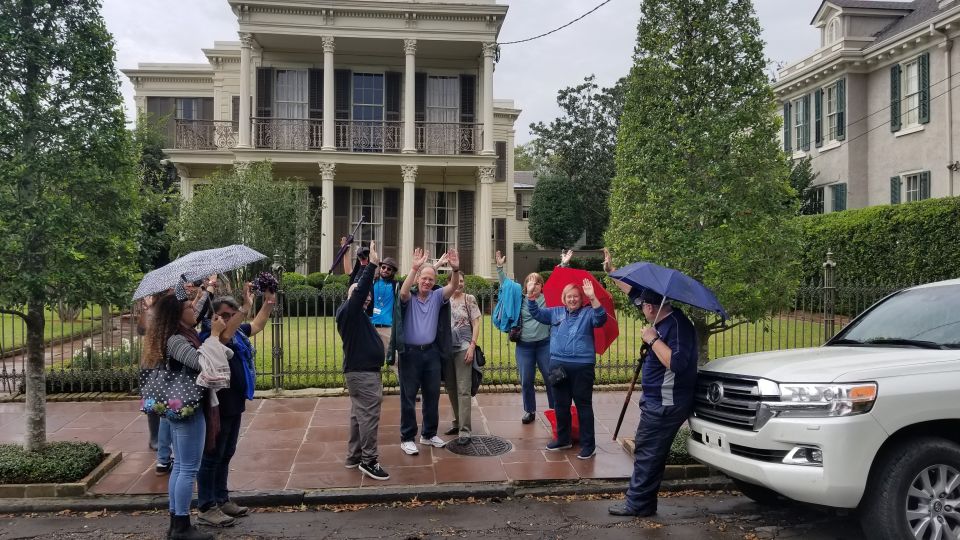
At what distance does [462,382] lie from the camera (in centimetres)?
717

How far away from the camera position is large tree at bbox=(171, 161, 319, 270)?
51.6ft

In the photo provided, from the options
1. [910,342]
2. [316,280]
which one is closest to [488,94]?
[316,280]

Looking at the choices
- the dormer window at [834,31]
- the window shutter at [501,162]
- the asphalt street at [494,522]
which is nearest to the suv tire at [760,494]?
the asphalt street at [494,522]

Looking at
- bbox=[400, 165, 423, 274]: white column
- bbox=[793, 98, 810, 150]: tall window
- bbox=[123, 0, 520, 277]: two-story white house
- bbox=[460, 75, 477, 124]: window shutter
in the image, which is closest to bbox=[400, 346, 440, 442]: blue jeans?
bbox=[400, 165, 423, 274]: white column

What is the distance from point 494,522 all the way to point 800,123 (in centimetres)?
2244

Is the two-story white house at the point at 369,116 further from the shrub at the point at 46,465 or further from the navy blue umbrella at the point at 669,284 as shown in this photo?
the navy blue umbrella at the point at 669,284

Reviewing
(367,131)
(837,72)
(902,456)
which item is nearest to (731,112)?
(902,456)

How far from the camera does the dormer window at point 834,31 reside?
21.1m

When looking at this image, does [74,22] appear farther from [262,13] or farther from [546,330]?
[262,13]

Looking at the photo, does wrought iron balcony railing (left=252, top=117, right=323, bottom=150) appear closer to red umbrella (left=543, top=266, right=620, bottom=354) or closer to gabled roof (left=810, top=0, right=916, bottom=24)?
red umbrella (left=543, top=266, right=620, bottom=354)

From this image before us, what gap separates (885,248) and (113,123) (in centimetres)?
1599

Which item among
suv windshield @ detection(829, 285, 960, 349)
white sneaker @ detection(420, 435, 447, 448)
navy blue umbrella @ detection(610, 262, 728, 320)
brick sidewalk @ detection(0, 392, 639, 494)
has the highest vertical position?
navy blue umbrella @ detection(610, 262, 728, 320)

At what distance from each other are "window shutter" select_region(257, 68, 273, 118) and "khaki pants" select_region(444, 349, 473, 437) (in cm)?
1618

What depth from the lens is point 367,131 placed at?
2081 centimetres
